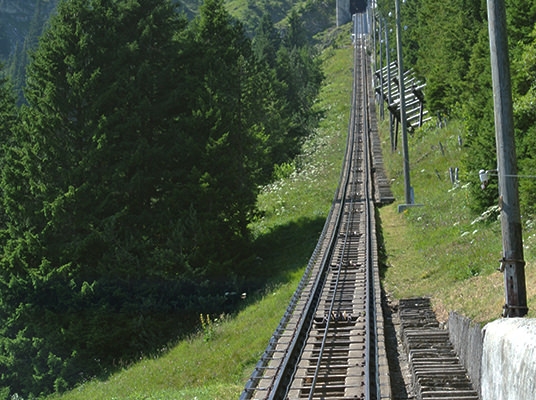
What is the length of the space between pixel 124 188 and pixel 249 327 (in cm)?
1094

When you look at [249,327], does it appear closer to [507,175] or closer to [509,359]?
[507,175]

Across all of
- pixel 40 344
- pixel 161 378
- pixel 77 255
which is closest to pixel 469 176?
pixel 161 378

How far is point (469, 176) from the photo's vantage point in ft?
86.1

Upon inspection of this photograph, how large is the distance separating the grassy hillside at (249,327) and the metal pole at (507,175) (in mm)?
5539

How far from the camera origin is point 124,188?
101 feet

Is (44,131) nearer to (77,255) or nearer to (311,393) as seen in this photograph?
(77,255)

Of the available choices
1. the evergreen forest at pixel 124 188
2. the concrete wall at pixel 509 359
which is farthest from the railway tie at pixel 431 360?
the evergreen forest at pixel 124 188

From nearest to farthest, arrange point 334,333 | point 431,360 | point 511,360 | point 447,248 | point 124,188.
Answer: point 511,360 < point 431,360 < point 334,333 < point 447,248 < point 124,188

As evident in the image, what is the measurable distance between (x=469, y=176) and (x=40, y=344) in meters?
16.9

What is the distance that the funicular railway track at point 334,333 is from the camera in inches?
516

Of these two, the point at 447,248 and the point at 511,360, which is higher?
the point at 511,360

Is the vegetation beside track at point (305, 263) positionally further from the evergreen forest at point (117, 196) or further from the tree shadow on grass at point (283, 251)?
the evergreen forest at point (117, 196)

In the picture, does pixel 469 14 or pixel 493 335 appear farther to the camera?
pixel 469 14

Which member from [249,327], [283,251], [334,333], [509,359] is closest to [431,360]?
[334,333]
